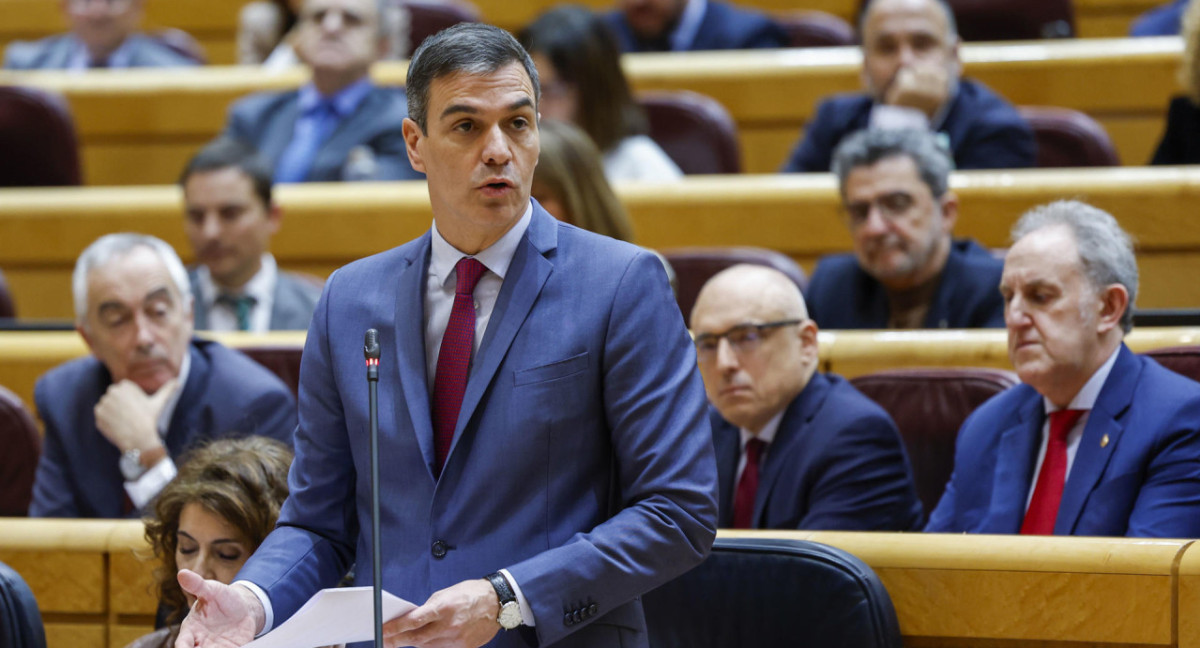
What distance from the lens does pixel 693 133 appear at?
2895mm

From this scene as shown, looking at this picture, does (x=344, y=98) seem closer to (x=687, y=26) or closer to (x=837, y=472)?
(x=687, y=26)

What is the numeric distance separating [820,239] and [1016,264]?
0.89 meters

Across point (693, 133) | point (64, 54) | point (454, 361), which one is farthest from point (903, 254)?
point (64, 54)

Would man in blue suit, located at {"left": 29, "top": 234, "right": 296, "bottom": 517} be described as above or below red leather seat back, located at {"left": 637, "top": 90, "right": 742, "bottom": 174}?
below

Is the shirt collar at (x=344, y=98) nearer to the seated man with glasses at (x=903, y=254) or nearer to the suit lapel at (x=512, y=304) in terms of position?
the seated man with glasses at (x=903, y=254)

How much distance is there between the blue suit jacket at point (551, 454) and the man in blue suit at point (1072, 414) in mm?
679

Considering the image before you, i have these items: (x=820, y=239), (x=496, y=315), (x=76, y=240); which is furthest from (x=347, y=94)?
(x=496, y=315)

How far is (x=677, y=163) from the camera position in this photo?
2.91m

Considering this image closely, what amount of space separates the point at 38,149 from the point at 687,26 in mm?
1407

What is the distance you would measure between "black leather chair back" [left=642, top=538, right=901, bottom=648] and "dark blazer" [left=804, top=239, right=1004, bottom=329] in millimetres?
923

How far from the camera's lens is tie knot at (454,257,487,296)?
1.03m

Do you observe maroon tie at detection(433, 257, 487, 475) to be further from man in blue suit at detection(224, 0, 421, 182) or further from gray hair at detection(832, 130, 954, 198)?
man in blue suit at detection(224, 0, 421, 182)

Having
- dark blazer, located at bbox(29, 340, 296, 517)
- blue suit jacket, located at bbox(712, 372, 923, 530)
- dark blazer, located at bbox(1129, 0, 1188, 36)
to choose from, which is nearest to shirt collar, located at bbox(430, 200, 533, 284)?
blue suit jacket, located at bbox(712, 372, 923, 530)

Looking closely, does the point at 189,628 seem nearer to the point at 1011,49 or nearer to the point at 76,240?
the point at 76,240
